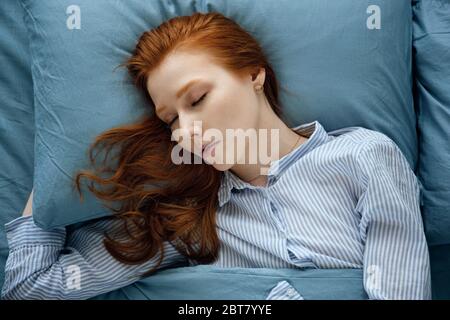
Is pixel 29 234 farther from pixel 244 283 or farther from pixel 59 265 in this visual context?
pixel 244 283

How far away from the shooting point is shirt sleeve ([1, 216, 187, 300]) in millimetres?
1161

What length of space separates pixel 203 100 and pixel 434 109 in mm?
496

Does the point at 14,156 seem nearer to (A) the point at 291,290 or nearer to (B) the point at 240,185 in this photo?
(B) the point at 240,185

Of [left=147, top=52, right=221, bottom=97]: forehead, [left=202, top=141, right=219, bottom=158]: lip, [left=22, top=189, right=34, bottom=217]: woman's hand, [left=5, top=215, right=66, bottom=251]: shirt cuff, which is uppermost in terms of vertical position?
[left=147, top=52, right=221, bottom=97]: forehead

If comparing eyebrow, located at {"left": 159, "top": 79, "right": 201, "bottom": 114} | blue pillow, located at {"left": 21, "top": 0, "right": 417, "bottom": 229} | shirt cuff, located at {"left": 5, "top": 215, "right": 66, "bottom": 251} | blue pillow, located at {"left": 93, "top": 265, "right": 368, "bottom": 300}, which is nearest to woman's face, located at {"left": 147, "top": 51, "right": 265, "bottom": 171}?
eyebrow, located at {"left": 159, "top": 79, "right": 201, "bottom": 114}

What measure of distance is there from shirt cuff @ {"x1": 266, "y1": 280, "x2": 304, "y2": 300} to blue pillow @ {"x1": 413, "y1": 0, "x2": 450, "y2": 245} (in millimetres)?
306

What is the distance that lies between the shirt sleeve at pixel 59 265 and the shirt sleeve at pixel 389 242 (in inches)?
15.5

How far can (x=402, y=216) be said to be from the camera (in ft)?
3.44

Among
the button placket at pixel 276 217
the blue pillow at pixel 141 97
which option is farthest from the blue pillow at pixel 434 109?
the button placket at pixel 276 217

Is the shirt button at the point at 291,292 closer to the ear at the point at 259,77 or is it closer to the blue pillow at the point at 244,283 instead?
the blue pillow at the point at 244,283

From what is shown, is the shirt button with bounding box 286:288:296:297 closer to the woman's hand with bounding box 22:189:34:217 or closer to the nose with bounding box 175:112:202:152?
the nose with bounding box 175:112:202:152

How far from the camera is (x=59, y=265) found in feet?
3.88

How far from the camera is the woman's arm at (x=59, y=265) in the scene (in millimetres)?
1161
